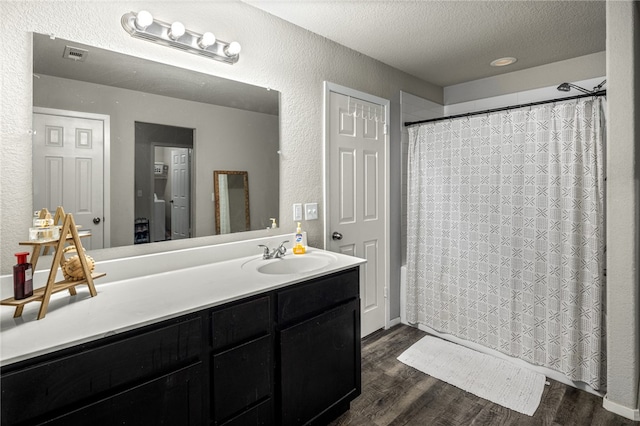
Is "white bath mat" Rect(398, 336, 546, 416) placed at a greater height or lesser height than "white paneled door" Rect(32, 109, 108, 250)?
lesser

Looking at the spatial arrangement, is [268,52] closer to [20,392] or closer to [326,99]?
A: [326,99]

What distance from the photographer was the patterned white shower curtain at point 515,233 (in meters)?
2.07

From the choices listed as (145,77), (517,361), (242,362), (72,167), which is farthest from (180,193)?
(517,361)

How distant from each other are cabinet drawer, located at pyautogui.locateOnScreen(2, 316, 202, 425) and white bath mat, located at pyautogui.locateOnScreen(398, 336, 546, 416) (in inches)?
72.2

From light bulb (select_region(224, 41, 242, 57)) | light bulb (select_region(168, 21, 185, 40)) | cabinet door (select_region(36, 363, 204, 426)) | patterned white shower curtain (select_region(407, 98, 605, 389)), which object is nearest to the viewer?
cabinet door (select_region(36, 363, 204, 426))

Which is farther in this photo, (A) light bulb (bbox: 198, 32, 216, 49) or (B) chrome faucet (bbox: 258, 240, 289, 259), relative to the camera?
(B) chrome faucet (bbox: 258, 240, 289, 259)

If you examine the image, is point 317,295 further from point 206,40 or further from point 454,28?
point 454,28

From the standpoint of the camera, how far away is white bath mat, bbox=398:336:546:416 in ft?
6.64

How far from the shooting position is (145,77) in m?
1.62

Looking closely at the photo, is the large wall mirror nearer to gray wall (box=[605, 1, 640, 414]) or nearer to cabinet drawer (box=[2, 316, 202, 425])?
cabinet drawer (box=[2, 316, 202, 425])

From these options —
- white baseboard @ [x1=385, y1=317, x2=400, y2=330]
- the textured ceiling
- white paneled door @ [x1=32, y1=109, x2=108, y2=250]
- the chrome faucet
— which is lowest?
white baseboard @ [x1=385, y1=317, x2=400, y2=330]

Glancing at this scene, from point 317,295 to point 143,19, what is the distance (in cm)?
157

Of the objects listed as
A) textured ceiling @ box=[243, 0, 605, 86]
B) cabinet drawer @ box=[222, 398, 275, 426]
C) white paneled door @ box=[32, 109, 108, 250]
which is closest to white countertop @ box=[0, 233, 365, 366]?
white paneled door @ box=[32, 109, 108, 250]

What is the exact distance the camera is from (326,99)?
242 centimetres
